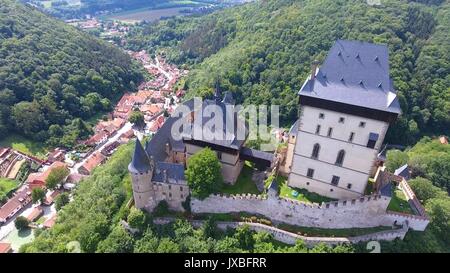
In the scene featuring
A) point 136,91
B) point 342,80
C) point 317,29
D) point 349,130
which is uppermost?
point 342,80

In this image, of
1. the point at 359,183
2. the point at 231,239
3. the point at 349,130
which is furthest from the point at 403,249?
the point at 231,239

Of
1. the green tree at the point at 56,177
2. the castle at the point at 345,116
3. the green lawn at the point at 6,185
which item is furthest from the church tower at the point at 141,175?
the green lawn at the point at 6,185

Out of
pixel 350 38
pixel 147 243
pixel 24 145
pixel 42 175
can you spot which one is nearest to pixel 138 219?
pixel 147 243

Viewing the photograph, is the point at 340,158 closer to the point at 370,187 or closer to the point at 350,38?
the point at 370,187

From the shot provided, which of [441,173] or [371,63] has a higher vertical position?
[371,63]

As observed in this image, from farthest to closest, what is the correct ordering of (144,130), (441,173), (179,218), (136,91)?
(136,91) < (144,130) < (441,173) < (179,218)

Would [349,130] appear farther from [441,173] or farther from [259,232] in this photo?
[441,173]

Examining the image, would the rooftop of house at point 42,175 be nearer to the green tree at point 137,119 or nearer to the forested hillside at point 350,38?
the green tree at point 137,119
